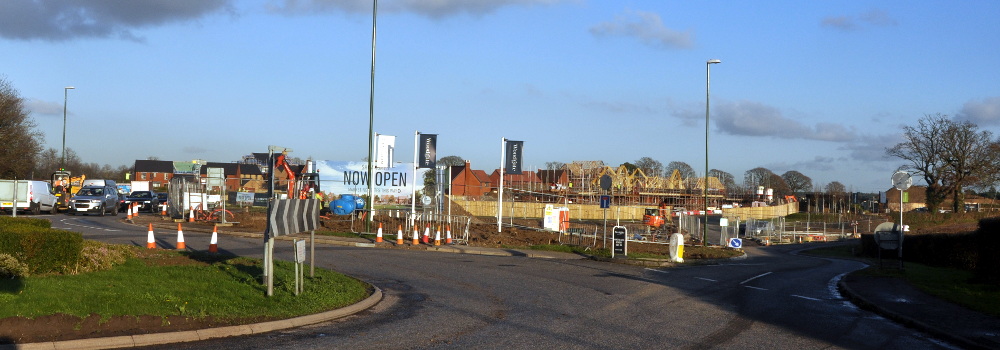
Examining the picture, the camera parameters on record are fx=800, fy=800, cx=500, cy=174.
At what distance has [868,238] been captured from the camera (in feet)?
123

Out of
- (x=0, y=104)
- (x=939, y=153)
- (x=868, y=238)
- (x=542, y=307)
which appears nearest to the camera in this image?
(x=542, y=307)

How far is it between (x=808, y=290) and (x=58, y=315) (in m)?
14.7

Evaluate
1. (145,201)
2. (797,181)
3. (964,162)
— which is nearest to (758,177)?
(797,181)

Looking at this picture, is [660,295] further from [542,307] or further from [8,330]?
[8,330]

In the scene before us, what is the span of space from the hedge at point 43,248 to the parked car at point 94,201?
34.5m

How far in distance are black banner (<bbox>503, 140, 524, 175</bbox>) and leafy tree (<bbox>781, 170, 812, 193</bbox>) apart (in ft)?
354

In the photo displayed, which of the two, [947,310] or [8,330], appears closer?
[8,330]

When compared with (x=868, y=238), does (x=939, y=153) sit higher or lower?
higher

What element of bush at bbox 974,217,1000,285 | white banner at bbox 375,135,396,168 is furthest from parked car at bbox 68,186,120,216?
bush at bbox 974,217,1000,285

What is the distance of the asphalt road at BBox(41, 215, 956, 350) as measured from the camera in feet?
32.8

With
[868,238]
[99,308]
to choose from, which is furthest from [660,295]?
[868,238]

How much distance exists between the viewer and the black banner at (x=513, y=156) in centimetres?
3422

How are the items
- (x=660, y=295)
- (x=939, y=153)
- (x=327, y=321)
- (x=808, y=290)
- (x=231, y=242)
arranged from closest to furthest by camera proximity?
(x=327, y=321), (x=660, y=295), (x=808, y=290), (x=231, y=242), (x=939, y=153)

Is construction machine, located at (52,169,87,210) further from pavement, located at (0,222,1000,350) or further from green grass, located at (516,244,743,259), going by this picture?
pavement, located at (0,222,1000,350)
